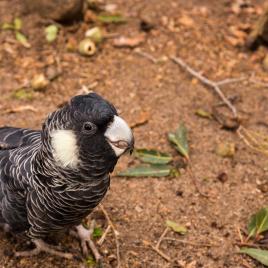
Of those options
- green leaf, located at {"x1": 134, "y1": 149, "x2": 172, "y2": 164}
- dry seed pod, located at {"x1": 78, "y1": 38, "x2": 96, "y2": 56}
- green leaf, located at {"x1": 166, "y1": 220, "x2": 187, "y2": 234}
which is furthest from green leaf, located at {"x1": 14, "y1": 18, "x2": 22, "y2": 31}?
green leaf, located at {"x1": 166, "y1": 220, "x2": 187, "y2": 234}

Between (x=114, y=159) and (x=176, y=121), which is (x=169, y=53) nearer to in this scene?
(x=176, y=121)

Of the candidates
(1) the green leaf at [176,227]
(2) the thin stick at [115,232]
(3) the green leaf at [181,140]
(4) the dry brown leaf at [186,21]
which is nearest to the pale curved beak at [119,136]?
(2) the thin stick at [115,232]

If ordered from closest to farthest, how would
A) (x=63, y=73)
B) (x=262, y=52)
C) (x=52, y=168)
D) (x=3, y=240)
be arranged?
(x=52, y=168) < (x=3, y=240) < (x=63, y=73) < (x=262, y=52)

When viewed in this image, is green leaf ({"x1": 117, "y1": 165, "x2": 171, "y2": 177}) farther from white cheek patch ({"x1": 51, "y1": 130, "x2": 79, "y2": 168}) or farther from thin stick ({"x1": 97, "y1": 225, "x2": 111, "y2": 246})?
white cheek patch ({"x1": 51, "y1": 130, "x2": 79, "y2": 168})

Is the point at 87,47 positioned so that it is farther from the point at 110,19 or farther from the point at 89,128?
the point at 89,128

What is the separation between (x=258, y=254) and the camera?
3.81m

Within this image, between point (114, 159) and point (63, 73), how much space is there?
2481mm

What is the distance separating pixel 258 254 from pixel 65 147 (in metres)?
1.71

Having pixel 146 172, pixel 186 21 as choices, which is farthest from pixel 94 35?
pixel 146 172

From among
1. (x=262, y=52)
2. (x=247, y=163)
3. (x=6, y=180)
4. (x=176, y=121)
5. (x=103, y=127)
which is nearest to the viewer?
(x=103, y=127)

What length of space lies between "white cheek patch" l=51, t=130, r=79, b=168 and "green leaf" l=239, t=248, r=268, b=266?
1.56 m

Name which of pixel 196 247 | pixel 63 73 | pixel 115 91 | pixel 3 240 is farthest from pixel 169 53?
pixel 3 240

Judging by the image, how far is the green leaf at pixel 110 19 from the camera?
19.2ft

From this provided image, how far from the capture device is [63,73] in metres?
5.41
